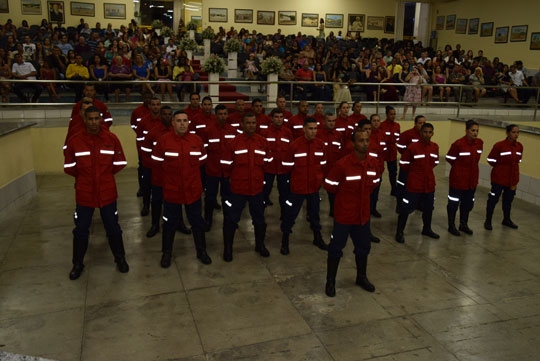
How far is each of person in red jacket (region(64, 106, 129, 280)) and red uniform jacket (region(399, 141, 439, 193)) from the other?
12.9 feet

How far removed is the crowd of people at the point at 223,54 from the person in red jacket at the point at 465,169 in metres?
5.50

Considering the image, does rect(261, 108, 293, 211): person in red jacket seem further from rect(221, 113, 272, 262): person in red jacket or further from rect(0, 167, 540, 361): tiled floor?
rect(221, 113, 272, 262): person in red jacket

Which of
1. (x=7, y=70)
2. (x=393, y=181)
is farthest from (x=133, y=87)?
(x=393, y=181)

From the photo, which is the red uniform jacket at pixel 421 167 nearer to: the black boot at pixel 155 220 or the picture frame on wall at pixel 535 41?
the black boot at pixel 155 220

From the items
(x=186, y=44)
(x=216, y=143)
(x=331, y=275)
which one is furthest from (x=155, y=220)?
(x=186, y=44)

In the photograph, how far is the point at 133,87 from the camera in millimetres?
13781

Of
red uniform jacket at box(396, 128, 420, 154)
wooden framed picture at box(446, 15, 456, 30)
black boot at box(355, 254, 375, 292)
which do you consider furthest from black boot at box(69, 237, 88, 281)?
wooden framed picture at box(446, 15, 456, 30)

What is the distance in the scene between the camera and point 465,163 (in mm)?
6984

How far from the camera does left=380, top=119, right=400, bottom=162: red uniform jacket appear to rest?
8.68 m

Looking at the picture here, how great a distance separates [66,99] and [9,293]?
925cm

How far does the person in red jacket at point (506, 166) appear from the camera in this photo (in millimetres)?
7211

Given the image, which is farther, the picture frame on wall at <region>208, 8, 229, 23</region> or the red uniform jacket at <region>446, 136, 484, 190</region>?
the picture frame on wall at <region>208, 8, 229, 23</region>

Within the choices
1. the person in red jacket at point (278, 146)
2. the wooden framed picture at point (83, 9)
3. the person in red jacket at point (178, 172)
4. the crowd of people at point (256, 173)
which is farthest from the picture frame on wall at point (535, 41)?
the wooden framed picture at point (83, 9)

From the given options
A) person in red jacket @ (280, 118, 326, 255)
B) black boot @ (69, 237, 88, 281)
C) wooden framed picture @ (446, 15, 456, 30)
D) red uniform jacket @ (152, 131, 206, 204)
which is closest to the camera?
black boot @ (69, 237, 88, 281)
